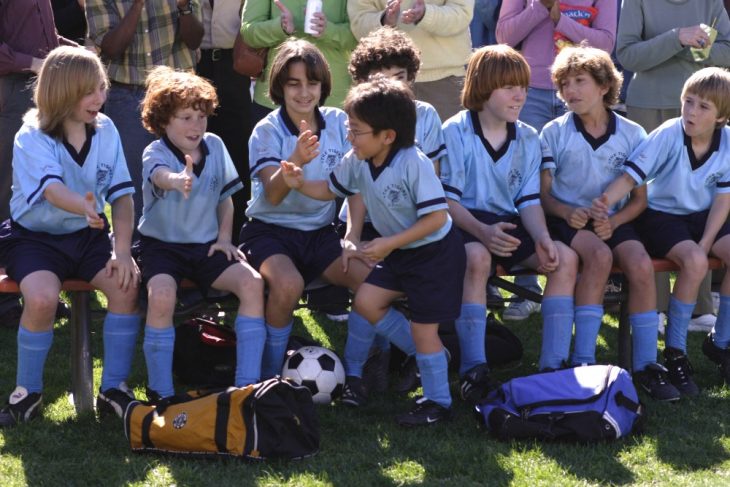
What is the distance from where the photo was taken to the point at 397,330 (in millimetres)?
4820

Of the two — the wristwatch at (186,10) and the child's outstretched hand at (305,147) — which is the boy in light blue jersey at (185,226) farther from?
the wristwatch at (186,10)

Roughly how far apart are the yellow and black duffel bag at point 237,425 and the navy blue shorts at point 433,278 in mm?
656

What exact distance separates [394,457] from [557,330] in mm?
1166

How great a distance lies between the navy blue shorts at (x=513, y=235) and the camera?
5.10 meters

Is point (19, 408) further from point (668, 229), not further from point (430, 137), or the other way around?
point (668, 229)

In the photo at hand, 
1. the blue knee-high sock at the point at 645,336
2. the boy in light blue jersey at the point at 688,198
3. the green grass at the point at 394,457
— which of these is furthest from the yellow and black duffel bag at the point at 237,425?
the boy in light blue jersey at the point at 688,198

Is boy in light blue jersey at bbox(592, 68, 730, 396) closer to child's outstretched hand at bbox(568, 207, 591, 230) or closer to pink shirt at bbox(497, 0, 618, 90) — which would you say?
child's outstretched hand at bbox(568, 207, 591, 230)

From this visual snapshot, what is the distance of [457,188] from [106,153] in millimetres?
1625

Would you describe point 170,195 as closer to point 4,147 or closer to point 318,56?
point 318,56

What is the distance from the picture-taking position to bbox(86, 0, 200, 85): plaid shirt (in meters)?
5.98

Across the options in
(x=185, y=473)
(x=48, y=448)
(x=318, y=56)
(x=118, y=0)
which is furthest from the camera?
(x=118, y=0)

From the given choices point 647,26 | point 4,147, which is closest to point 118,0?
point 4,147

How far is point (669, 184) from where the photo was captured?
539cm

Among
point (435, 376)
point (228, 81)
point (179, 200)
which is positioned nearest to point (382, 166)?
point (435, 376)
